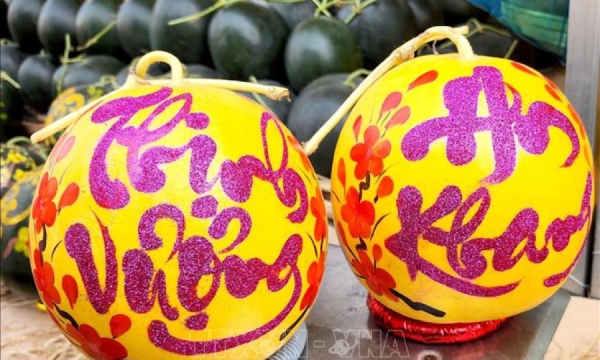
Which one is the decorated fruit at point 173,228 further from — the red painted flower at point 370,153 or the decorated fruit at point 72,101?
the decorated fruit at point 72,101

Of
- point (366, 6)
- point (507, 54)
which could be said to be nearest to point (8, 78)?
point (366, 6)

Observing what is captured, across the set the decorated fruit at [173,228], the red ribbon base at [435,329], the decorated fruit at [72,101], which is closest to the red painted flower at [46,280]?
the decorated fruit at [173,228]

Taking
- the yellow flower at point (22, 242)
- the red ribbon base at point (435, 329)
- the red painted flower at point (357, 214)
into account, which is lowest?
the yellow flower at point (22, 242)

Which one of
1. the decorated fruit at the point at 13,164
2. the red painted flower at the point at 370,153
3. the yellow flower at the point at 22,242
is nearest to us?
the red painted flower at the point at 370,153

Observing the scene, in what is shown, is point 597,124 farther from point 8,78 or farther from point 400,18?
point 8,78

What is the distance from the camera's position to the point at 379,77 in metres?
0.92

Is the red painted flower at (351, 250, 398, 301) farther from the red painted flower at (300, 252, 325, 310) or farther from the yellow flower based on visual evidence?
the yellow flower

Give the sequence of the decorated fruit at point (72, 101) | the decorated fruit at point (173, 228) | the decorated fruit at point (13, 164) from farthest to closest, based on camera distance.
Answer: the decorated fruit at point (72, 101) → the decorated fruit at point (13, 164) → the decorated fruit at point (173, 228)

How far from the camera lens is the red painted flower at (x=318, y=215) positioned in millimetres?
774

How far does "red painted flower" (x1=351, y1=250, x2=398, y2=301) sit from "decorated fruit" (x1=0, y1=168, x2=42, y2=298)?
0.61m

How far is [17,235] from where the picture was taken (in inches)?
46.8

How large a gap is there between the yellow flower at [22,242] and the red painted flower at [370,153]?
634mm

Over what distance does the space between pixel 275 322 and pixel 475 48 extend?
109 centimetres

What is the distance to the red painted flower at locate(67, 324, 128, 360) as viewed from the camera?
2.41 ft
